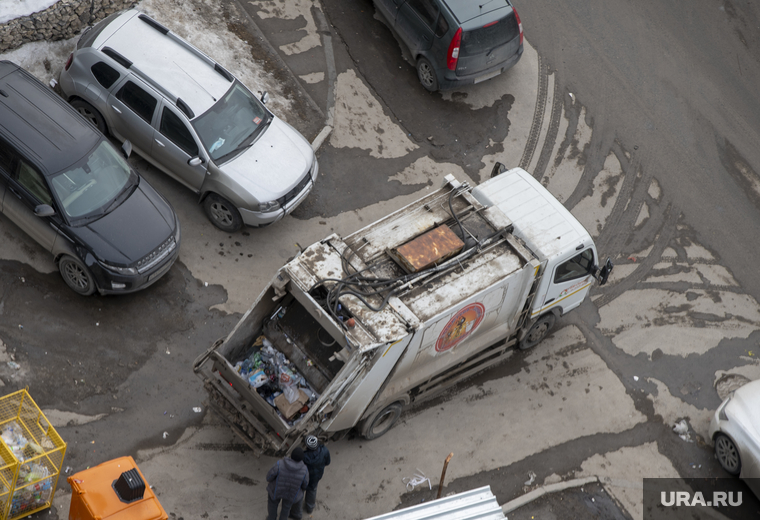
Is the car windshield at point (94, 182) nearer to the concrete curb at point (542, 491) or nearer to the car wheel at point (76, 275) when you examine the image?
the car wheel at point (76, 275)

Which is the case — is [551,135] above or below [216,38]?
below

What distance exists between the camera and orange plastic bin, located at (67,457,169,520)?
765cm

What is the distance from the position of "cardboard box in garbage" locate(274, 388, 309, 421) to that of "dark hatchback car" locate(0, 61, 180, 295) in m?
2.80

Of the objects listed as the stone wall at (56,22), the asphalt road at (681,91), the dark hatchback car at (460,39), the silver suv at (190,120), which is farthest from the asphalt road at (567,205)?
the stone wall at (56,22)

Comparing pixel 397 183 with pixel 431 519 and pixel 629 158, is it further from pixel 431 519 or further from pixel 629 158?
pixel 431 519

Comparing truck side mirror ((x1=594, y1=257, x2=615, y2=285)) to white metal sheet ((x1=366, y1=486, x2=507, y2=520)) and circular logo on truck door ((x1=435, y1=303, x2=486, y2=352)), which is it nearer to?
circular logo on truck door ((x1=435, y1=303, x2=486, y2=352))

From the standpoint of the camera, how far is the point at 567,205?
13609mm

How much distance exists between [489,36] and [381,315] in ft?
24.8

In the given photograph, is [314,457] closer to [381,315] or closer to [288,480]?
[288,480]

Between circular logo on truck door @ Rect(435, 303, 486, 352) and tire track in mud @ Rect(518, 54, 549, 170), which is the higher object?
circular logo on truck door @ Rect(435, 303, 486, 352)

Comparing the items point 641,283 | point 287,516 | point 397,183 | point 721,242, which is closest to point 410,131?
point 397,183

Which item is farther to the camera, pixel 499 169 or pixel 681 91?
pixel 681 91
